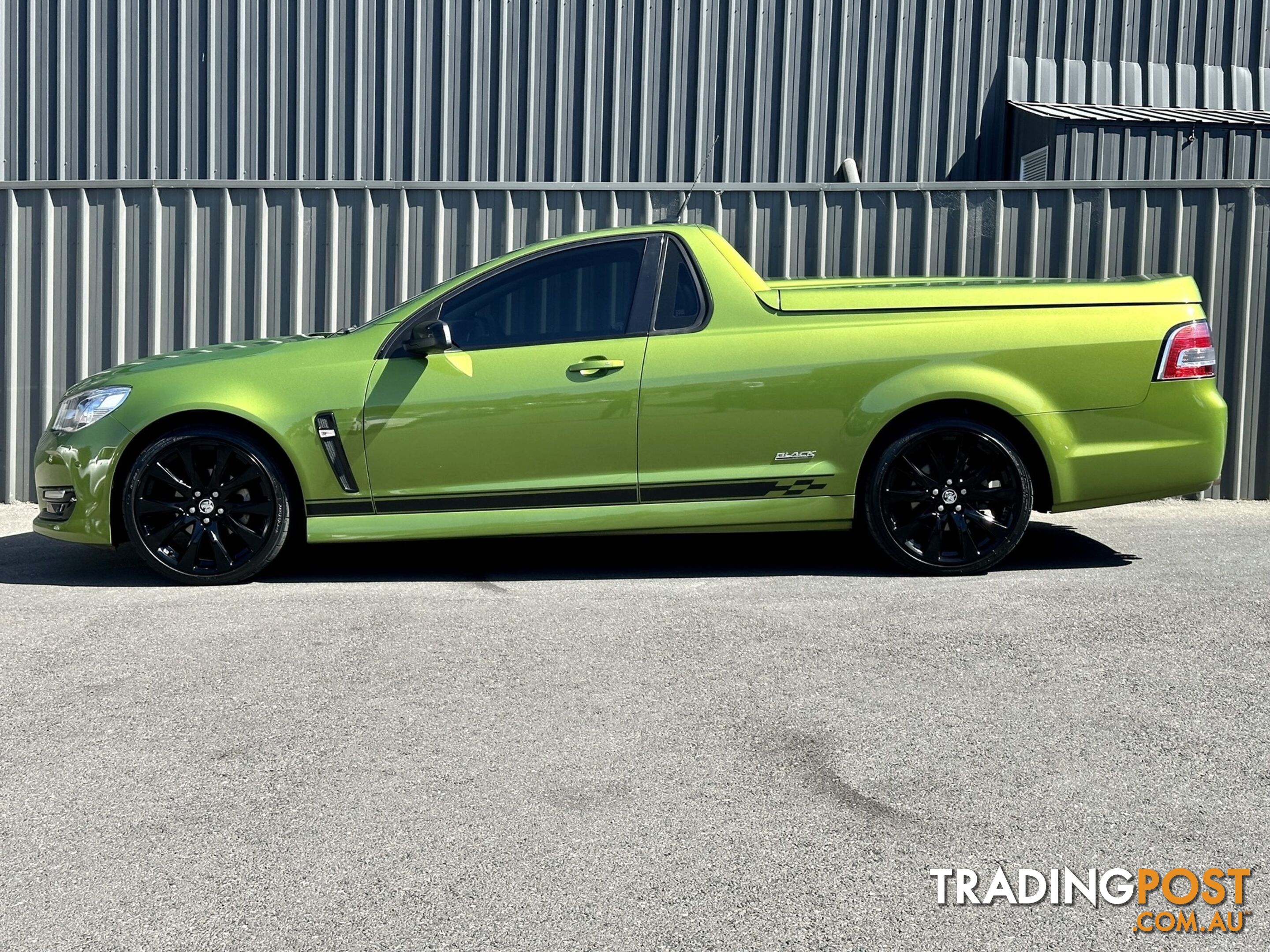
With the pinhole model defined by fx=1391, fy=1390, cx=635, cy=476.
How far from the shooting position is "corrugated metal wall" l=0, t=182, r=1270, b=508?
898 centimetres

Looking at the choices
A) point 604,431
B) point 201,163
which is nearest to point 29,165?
point 201,163

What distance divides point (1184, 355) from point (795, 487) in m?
1.90

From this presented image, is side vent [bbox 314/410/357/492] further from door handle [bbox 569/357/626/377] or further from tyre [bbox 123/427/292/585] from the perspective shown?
door handle [bbox 569/357/626/377]

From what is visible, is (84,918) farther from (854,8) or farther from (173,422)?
(854,8)

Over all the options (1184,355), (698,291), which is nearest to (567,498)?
(698,291)

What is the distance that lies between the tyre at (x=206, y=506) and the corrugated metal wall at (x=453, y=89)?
5.62 m

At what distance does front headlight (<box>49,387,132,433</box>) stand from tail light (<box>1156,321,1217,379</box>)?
4.77 meters

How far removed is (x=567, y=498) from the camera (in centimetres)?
635

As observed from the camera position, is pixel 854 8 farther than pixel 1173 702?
Yes

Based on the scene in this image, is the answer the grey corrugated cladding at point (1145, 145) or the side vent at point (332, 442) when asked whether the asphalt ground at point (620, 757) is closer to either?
the side vent at point (332, 442)

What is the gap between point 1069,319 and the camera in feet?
21.0

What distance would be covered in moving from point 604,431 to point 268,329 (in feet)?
12.5

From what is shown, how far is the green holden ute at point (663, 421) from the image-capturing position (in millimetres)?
6297

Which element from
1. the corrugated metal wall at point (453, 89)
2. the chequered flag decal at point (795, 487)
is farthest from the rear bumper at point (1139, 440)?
the corrugated metal wall at point (453, 89)
